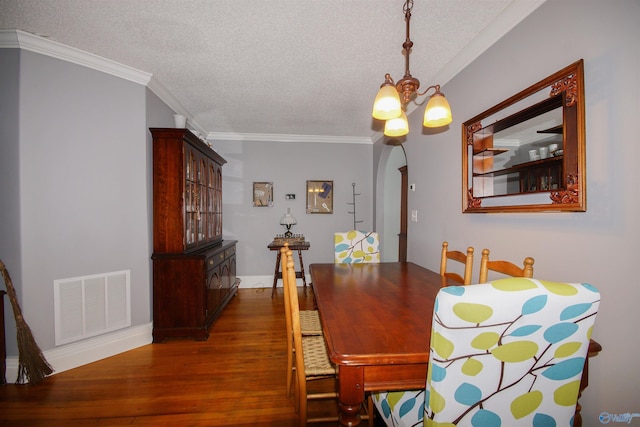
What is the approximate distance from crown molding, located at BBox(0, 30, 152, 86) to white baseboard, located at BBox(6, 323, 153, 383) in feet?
7.49

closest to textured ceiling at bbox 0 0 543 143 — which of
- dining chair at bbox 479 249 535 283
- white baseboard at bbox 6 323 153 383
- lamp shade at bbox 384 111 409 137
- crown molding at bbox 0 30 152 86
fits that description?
crown molding at bbox 0 30 152 86

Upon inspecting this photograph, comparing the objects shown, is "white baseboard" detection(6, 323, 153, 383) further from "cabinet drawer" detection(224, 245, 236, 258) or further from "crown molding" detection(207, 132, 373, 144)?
"crown molding" detection(207, 132, 373, 144)

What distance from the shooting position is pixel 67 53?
2.07 meters

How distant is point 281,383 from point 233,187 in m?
3.17

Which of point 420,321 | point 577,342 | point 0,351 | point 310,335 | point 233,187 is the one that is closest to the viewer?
point 577,342

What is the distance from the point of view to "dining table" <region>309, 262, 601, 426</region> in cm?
88

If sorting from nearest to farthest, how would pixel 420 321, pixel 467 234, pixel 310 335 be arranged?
pixel 420 321 → pixel 310 335 → pixel 467 234

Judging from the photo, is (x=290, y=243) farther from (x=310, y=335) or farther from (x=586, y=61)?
(x=586, y=61)

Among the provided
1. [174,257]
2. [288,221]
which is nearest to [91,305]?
[174,257]

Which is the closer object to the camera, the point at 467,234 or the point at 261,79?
the point at 467,234

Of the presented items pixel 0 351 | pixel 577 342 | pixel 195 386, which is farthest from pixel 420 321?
pixel 0 351

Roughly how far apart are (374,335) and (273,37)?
2.05m

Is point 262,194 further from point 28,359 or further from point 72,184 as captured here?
→ point 28,359

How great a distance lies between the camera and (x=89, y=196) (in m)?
2.20
